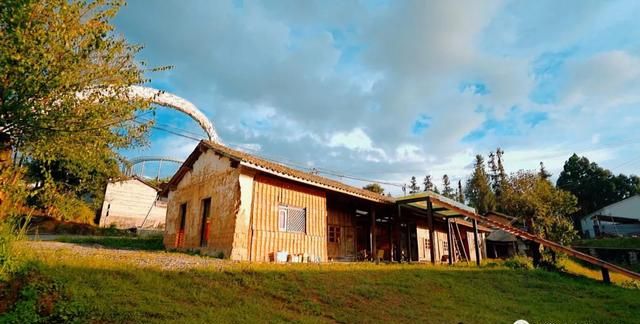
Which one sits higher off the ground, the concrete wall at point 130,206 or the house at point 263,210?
the concrete wall at point 130,206

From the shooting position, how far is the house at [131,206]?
3127 cm

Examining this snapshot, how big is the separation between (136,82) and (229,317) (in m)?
5.78

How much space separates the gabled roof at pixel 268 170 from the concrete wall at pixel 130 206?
16.0 metres

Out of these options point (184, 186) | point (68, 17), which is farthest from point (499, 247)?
point (68, 17)

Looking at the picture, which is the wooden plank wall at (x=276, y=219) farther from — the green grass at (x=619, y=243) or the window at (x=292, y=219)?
the green grass at (x=619, y=243)

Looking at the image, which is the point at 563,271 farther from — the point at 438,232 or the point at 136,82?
the point at 136,82

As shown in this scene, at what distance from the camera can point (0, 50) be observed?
632 cm

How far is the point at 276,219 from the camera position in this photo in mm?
13922

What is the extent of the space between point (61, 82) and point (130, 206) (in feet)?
95.2

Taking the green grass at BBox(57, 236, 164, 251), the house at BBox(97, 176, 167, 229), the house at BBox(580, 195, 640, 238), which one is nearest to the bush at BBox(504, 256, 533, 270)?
the green grass at BBox(57, 236, 164, 251)

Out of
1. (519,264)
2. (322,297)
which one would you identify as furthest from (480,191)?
(322,297)

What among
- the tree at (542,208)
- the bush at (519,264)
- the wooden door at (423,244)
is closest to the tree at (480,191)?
the tree at (542,208)

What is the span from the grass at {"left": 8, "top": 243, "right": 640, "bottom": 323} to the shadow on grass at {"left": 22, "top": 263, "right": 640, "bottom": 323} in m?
0.02

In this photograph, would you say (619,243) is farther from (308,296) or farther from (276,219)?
(308,296)
